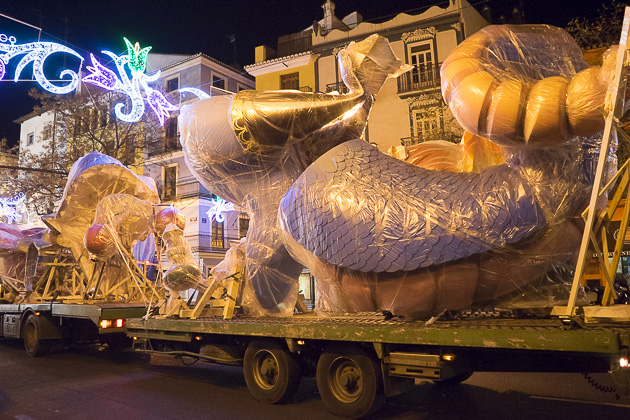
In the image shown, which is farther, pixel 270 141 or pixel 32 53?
pixel 32 53

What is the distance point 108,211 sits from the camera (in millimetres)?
10250

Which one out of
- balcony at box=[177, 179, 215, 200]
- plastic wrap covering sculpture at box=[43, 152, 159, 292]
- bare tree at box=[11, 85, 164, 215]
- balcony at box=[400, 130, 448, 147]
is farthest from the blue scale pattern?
balcony at box=[177, 179, 215, 200]

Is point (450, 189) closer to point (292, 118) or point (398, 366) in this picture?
point (398, 366)

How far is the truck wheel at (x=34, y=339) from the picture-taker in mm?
10172

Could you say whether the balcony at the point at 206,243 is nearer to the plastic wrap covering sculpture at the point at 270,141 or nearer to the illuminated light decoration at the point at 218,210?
the illuminated light decoration at the point at 218,210

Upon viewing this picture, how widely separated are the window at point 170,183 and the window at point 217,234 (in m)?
2.75

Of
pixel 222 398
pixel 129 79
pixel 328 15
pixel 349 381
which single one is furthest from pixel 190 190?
pixel 349 381

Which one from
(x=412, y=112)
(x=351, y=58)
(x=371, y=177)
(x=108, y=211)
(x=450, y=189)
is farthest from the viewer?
(x=412, y=112)

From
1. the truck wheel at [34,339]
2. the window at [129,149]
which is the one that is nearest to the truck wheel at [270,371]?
the truck wheel at [34,339]

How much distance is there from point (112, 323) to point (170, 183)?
69.6 feet

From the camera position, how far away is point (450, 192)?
519 cm

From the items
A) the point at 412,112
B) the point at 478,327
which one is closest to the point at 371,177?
the point at 478,327

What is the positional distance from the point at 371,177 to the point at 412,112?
17100mm

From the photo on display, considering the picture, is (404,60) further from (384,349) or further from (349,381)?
(384,349)
